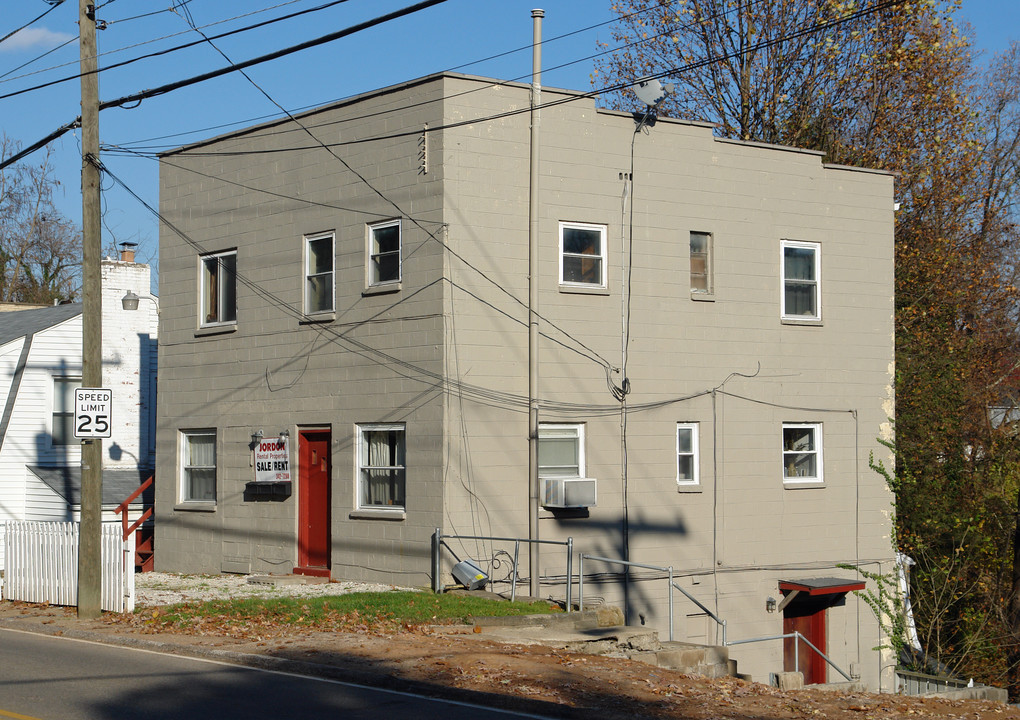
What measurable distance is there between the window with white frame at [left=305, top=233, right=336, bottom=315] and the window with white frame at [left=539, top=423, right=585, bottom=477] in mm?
4445

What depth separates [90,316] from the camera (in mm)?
16328

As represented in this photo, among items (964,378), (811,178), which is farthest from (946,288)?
(811,178)

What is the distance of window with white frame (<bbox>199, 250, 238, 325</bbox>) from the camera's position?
22.1 m

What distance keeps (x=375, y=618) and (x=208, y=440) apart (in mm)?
8544

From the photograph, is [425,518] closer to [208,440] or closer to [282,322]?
[282,322]

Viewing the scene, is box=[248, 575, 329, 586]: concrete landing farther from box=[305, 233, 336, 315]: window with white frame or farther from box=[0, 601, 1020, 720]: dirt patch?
box=[305, 233, 336, 315]: window with white frame

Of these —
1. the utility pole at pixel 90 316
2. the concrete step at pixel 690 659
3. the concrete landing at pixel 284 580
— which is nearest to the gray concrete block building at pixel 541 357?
the concrete landing at pixel 284 580

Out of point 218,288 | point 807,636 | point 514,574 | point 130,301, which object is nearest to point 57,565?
point 218,288

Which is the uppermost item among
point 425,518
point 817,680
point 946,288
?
point 946,288

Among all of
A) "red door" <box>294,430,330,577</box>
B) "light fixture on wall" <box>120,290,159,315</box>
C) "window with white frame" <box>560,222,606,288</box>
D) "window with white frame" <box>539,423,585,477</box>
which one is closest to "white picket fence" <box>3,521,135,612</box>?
"red door" <box>294,430,330,577</box>

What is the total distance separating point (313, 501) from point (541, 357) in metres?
4.96

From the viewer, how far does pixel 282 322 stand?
2097cm

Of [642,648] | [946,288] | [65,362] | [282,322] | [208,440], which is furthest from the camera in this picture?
[946,288]

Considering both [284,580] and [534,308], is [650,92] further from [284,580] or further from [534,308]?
[284,580]
